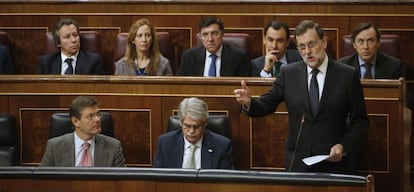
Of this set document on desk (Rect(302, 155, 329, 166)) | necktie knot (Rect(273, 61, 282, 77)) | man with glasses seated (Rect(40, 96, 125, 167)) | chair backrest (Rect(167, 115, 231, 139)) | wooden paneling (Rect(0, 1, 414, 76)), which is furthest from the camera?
wooden paneling (Rect(0, 1, 414, 76))

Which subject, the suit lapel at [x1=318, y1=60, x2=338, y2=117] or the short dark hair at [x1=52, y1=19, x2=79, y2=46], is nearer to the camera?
the suit lapel at [x1=318, y1=60, x2=338, y2=117]

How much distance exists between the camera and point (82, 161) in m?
3.50

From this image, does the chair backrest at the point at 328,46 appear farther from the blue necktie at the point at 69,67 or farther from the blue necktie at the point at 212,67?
the blue necktie at the point at 69,67

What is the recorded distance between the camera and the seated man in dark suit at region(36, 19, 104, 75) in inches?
174

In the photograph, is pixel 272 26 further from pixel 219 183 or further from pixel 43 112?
pixel 219 183

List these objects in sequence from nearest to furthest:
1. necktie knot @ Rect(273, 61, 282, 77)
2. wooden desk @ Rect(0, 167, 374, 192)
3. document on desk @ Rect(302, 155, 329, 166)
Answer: wooden desk @ Rect(0, 167, 374, 192) < document on desk @ Rect(302, 155, 329, 166) < necktie knot @ Rect(273, 61, 282, 77)

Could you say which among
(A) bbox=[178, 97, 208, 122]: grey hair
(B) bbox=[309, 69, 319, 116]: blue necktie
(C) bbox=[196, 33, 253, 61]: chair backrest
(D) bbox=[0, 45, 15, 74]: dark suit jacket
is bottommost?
(A) bbox=[178, 97, 208, 122]: grey hair

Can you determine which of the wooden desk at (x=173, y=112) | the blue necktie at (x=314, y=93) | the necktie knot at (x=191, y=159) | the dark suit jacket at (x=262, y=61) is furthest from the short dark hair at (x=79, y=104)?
the dark suit jacket at (x=262, y=61)

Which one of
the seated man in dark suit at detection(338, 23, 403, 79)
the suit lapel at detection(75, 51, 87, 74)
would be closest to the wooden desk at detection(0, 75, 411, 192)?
the seated man in dark suit at detection(338, 23, 403, 79)

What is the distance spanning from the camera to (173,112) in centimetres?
373

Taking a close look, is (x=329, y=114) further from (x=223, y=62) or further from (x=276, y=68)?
(x=223, y=62)

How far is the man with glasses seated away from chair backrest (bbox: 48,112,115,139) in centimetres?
12

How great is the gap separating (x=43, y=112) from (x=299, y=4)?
156 cm

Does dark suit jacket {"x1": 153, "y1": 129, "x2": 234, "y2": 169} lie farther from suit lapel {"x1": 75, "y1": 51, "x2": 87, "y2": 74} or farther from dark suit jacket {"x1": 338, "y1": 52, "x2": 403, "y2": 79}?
suit lapel {"x1": 75, "y1": 51, "x2": 87, "y2": 74}
